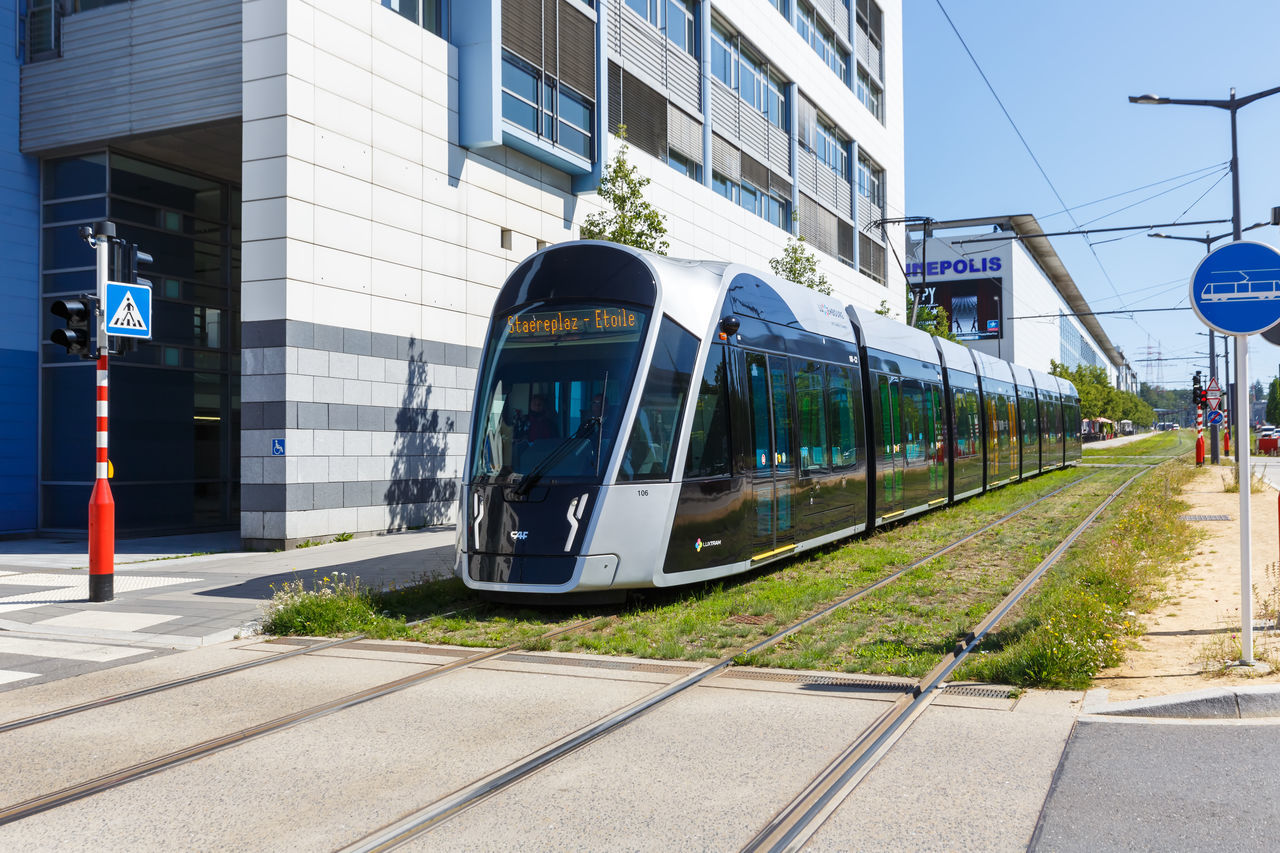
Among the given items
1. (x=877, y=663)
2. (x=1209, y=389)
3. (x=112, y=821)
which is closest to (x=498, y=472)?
(x=877, y=663)

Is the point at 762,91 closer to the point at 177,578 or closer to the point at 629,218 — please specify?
the point at 629,218

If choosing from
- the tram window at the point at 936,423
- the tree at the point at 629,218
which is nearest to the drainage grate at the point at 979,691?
the tram window at the point at 936,423

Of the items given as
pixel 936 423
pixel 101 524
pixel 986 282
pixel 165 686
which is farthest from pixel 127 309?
pixel 986 282

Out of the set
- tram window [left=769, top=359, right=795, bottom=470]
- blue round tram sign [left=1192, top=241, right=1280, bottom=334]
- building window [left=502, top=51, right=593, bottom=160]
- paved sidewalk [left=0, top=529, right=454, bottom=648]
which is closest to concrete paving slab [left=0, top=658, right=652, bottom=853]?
paved sidewalk [left=0, top=529, right=454, bottom=648]

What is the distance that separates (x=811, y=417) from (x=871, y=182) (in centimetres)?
3835

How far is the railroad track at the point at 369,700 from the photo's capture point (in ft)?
15.5

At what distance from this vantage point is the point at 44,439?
20766 mm

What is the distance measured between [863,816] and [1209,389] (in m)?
38.3

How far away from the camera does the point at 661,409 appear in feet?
32.9

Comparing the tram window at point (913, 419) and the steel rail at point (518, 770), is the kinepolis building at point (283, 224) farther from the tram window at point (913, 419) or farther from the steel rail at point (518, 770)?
the steel rail at point (518, 770)

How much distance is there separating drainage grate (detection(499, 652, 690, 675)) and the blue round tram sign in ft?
14.1

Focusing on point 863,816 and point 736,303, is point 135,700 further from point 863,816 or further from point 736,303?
point 736,303

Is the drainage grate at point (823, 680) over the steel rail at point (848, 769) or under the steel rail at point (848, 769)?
under

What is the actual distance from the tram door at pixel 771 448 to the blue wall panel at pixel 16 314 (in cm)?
1545
